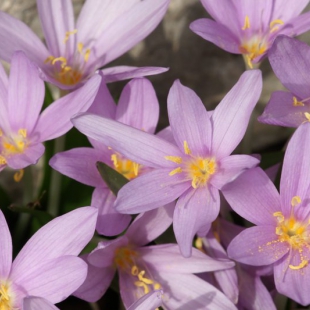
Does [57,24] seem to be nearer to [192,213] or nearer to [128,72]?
[128,72]

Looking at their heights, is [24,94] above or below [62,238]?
above

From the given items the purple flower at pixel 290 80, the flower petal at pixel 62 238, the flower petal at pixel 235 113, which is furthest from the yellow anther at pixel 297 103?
the flower petal at pixel 62 238

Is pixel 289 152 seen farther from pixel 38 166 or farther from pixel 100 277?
pixel 38 166

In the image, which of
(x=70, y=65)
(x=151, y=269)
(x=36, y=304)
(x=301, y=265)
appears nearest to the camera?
(x=36, y=304)

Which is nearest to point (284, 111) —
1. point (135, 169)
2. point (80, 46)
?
point (135, 169)

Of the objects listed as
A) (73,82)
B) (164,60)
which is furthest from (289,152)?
(164,60)

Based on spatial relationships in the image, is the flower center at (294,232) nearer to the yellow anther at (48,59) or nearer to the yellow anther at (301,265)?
the yellow anther at (301,265)
